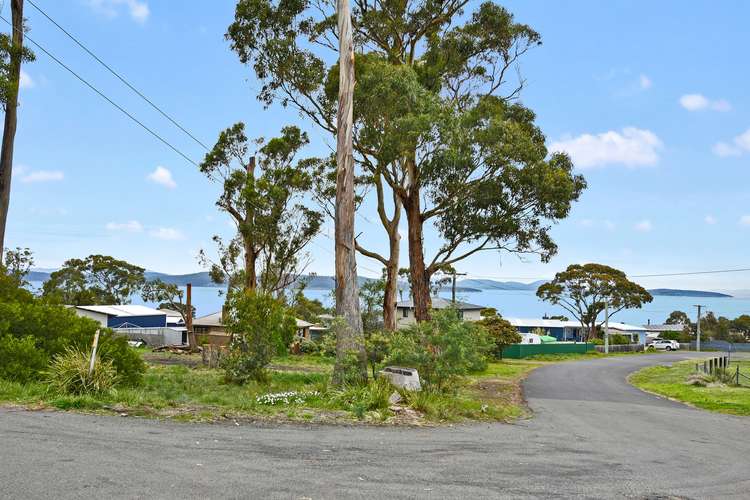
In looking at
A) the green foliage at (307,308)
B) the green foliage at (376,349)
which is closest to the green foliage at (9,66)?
the green foliage at (376,349)

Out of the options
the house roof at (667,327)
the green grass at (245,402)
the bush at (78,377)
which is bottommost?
the green grass at (245,402)

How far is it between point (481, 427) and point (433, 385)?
8.69 ft

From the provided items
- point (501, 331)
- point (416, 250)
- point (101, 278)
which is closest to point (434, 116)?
point (416, 250)

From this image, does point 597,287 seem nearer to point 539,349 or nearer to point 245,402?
point 539,349

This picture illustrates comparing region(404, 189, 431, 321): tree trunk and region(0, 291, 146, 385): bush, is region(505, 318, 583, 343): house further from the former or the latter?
region(0, 291, 146, 385): bush

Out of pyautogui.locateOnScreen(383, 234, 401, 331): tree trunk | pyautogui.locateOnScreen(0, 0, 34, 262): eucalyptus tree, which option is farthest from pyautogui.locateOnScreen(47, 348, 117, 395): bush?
pyautogui.locateOnScreen(383, 234, 401, 331): tree trunk

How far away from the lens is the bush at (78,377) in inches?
449

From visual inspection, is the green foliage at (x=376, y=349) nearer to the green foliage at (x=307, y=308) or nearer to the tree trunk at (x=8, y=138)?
the tree trunk at (x=8, y=138)

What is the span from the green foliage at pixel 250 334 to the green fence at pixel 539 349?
3620 cm

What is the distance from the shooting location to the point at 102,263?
233 ft

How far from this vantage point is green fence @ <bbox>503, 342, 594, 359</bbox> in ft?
167

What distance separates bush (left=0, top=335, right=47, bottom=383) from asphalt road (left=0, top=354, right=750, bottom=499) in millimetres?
2979

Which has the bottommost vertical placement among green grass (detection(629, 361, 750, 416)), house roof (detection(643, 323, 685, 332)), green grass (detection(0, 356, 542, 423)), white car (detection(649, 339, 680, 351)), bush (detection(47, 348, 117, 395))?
green grass (detection(629, 361, 750, 416))

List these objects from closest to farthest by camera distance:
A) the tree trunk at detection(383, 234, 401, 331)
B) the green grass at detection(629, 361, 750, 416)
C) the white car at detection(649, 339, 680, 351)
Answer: the green grass at detection(629, 361, 750, 416) < the tree trunk at detection(383, 234, 401, 331) < the white car at detection(649, 339, 680, 351)
